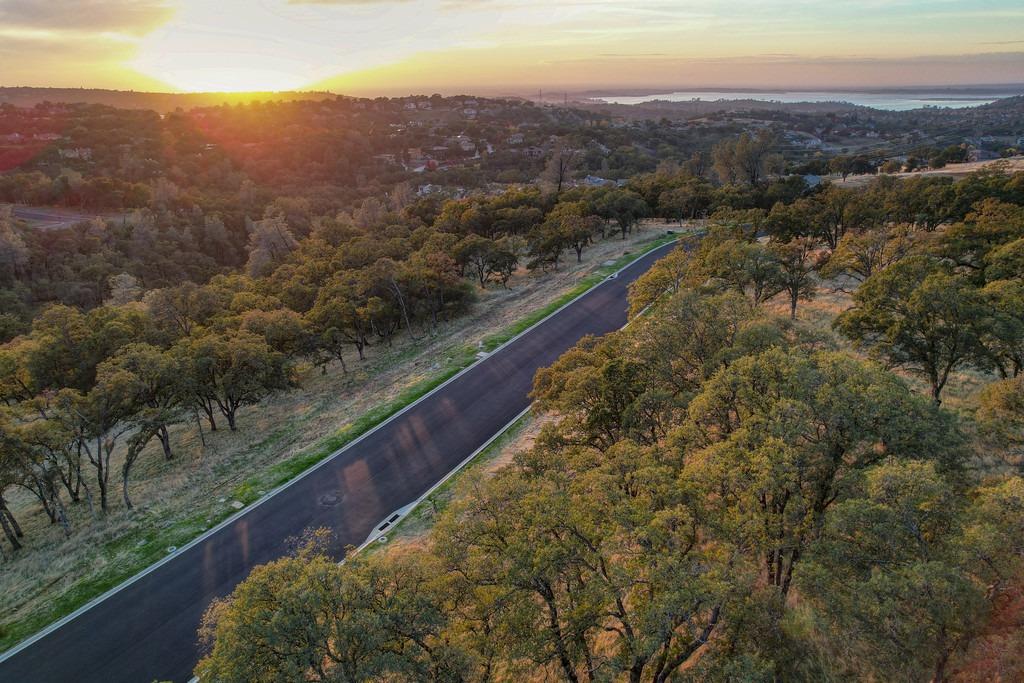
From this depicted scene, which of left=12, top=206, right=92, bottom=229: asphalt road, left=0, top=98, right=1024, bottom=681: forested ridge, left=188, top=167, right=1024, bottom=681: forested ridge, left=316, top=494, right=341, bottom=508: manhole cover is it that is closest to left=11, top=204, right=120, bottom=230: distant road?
left=12, top=206, right=92, bottom=229: asphalt road

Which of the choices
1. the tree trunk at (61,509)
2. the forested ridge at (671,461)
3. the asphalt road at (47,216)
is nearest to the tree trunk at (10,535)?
the forested ridge at (671,461)

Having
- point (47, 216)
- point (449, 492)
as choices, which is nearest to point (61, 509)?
point (449, 492)

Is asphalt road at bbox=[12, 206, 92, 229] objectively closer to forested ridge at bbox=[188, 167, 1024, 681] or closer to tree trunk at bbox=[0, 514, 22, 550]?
tree trunk at bbox=[0, 514, 22, 550]

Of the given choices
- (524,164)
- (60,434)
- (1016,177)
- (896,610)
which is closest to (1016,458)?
(896,610)

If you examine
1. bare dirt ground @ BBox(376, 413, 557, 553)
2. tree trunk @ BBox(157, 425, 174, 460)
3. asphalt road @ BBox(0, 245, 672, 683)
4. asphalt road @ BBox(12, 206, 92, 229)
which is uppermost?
asphalt road @ BBox(12, 206, 92, 229)

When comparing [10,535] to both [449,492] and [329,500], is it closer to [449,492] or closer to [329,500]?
[329,500]

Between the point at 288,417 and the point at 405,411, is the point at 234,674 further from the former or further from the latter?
the point at 288,417

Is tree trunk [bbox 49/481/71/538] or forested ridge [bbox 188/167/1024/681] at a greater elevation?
forested ridge [bbox 188/167/1024/681]
